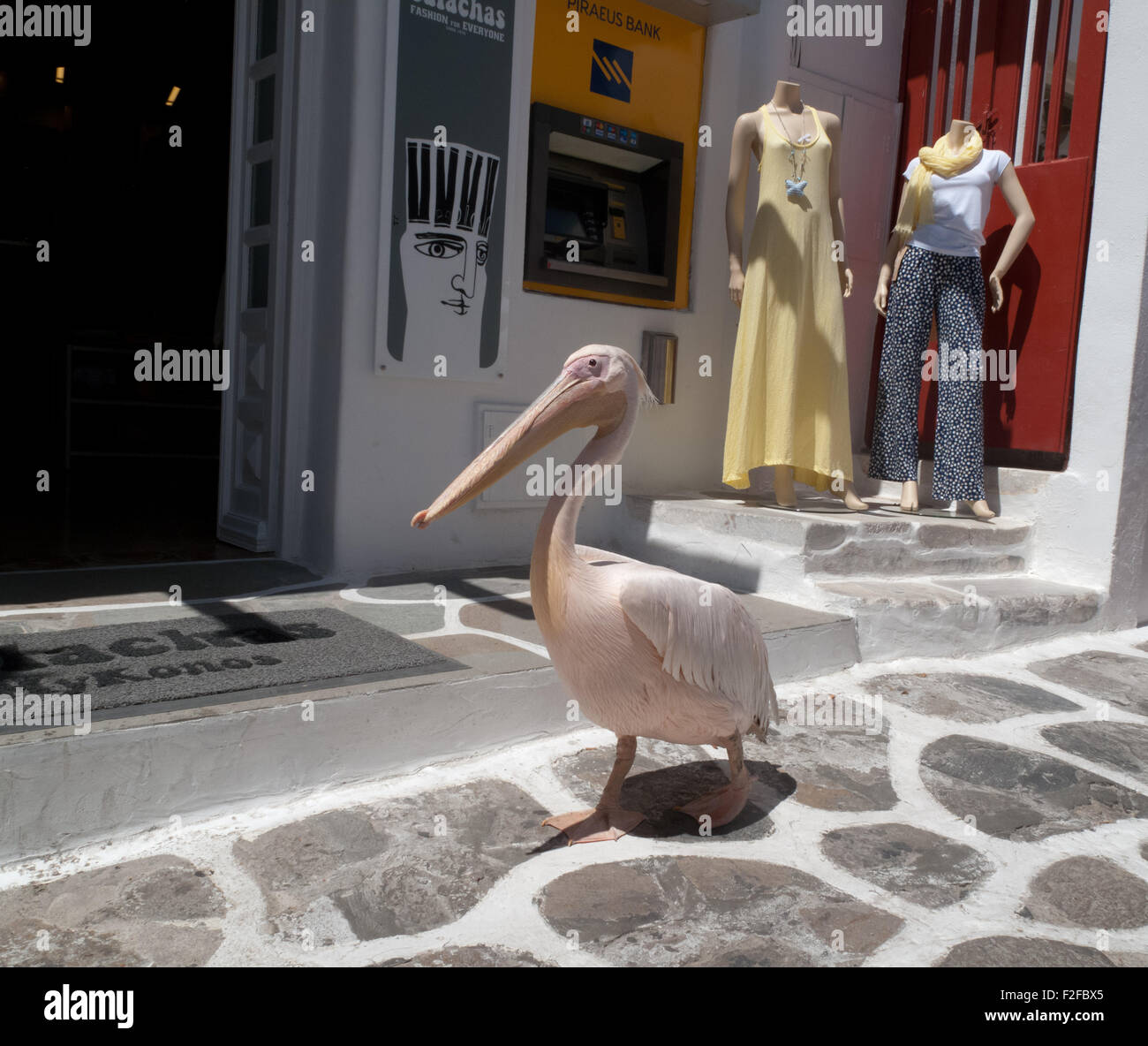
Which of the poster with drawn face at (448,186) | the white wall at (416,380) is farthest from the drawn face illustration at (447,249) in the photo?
the white wall at (416,380)

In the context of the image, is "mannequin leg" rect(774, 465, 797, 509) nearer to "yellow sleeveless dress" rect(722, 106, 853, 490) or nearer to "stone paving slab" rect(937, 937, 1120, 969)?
"yellow sleeveless dress" rect(722, 106, 853, 490)

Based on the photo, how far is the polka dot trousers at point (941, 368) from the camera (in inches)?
205

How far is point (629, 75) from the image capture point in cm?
536

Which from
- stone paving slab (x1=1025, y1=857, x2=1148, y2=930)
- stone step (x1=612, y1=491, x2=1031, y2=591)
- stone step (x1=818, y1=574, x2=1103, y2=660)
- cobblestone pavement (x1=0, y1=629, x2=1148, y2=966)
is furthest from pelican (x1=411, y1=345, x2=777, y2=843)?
stone step (x1=612, y1=491, x2=1031, y2=591)

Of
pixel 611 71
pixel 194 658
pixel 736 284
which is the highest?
pixel 611 71

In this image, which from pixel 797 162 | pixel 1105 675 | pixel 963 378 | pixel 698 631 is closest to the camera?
pixel 698 631

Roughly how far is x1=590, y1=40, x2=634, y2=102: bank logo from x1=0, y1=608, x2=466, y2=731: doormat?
11.5 feet

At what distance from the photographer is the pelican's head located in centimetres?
209

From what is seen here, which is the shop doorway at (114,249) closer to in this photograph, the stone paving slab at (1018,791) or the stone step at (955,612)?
the stone step at (955,612)

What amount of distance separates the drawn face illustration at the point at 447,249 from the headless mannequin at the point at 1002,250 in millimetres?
2380

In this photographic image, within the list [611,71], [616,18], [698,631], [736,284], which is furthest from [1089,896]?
[616,18]

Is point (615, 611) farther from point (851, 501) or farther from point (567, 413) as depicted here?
point (851, 501)

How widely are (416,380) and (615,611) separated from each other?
280 centimetres

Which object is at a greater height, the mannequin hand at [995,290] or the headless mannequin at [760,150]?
the headless mannequin at [760,150]
